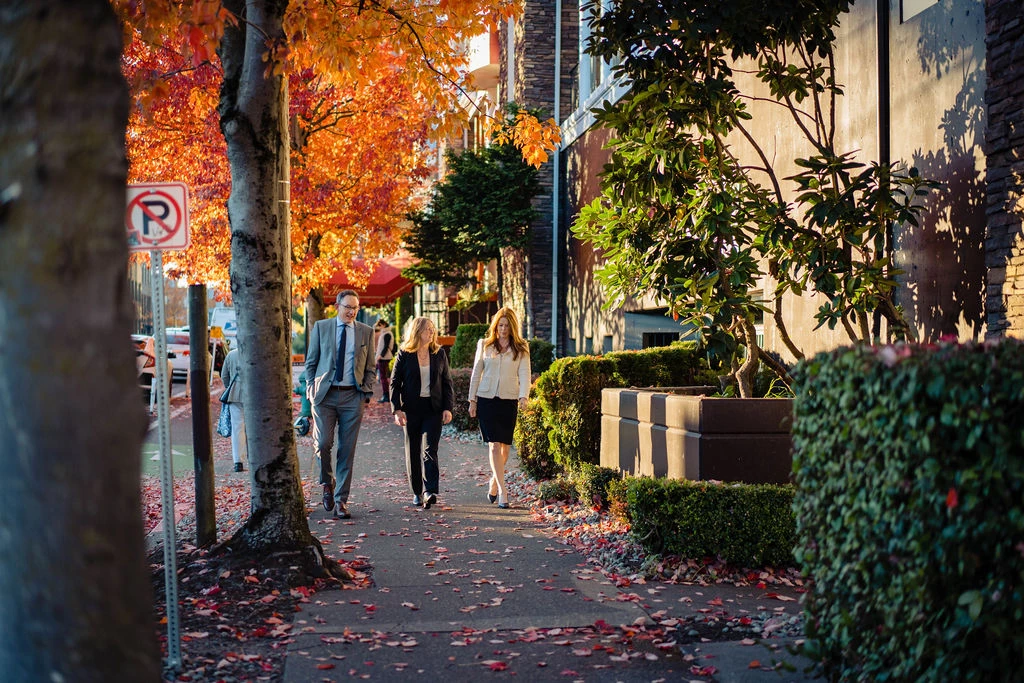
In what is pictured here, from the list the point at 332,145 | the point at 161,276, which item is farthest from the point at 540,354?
the point at 161,276

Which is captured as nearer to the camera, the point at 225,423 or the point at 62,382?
the point at 62,382

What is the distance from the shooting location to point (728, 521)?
7.11m

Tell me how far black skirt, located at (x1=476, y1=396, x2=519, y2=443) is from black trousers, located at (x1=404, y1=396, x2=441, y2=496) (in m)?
0.48

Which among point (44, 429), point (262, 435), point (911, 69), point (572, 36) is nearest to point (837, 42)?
point (911, 69)

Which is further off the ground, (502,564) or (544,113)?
(544,113)

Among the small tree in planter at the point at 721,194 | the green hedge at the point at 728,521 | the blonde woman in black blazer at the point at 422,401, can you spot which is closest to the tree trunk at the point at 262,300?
the green hedge at the point at 728,521

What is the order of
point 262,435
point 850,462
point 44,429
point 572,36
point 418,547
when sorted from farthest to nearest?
point 572,36 → point 418,547 → point 262,435 → point 850,462 → point 44,429

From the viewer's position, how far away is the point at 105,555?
2.34m

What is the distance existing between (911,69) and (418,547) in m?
5.58

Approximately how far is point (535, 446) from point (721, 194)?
4526 mm

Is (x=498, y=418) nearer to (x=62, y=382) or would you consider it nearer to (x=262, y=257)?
(x=262, y=257)

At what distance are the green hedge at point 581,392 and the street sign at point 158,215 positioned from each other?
6009 mm

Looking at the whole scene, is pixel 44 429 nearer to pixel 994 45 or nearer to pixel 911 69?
pixel 994 45

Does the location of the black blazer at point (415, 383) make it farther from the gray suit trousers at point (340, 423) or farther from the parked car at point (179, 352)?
the parked car at point (179, 352)
